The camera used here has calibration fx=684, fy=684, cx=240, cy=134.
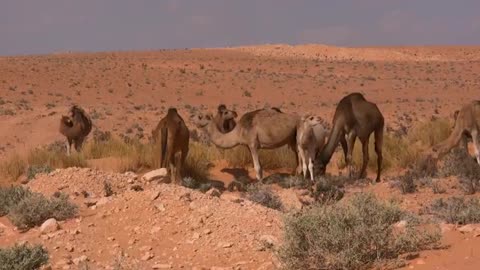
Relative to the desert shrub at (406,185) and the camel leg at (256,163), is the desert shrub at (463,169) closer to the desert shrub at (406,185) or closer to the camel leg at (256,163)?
the desert shrub at (406,185)

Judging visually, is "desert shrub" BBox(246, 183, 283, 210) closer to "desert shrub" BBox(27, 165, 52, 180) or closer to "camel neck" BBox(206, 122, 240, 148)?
"camel neck" BBox(206, 122, 240, 148)

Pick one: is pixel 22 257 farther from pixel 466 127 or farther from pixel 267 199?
pixel 466 127

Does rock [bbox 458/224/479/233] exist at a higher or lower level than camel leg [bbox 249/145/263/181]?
higher

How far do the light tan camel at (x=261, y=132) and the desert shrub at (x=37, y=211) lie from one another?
19.2 feet

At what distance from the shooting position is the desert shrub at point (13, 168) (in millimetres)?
15375

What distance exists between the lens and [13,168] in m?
15.6

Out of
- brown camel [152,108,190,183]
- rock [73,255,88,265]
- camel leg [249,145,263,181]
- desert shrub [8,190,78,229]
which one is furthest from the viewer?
camel leg [249,145,263,181]

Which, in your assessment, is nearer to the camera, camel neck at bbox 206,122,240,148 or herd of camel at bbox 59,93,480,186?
herd of camel at bbox 59,93,480,186

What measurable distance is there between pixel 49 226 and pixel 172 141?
18.1ft

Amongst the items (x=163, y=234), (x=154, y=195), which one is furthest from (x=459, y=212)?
(x=154, y=195)

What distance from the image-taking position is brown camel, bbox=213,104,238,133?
16.0 meters

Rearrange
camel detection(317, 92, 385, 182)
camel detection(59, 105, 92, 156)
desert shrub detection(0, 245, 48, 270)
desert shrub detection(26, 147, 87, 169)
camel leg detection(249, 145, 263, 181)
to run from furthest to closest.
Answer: camel detection(59, 105, 92, 156), desert shrub detection(26, 147, 87, 169), camel detection(317, 92, 385, 182), camel leg detection(249, 145, 263, 181), desert shrub detection(0, 245, 48, 270)

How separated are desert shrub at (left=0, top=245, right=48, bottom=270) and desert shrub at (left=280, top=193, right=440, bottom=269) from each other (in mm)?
2729

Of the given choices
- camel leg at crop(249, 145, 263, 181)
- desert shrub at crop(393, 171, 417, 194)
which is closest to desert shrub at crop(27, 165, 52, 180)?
camel leg at crop(249, 145, 263, 181)
